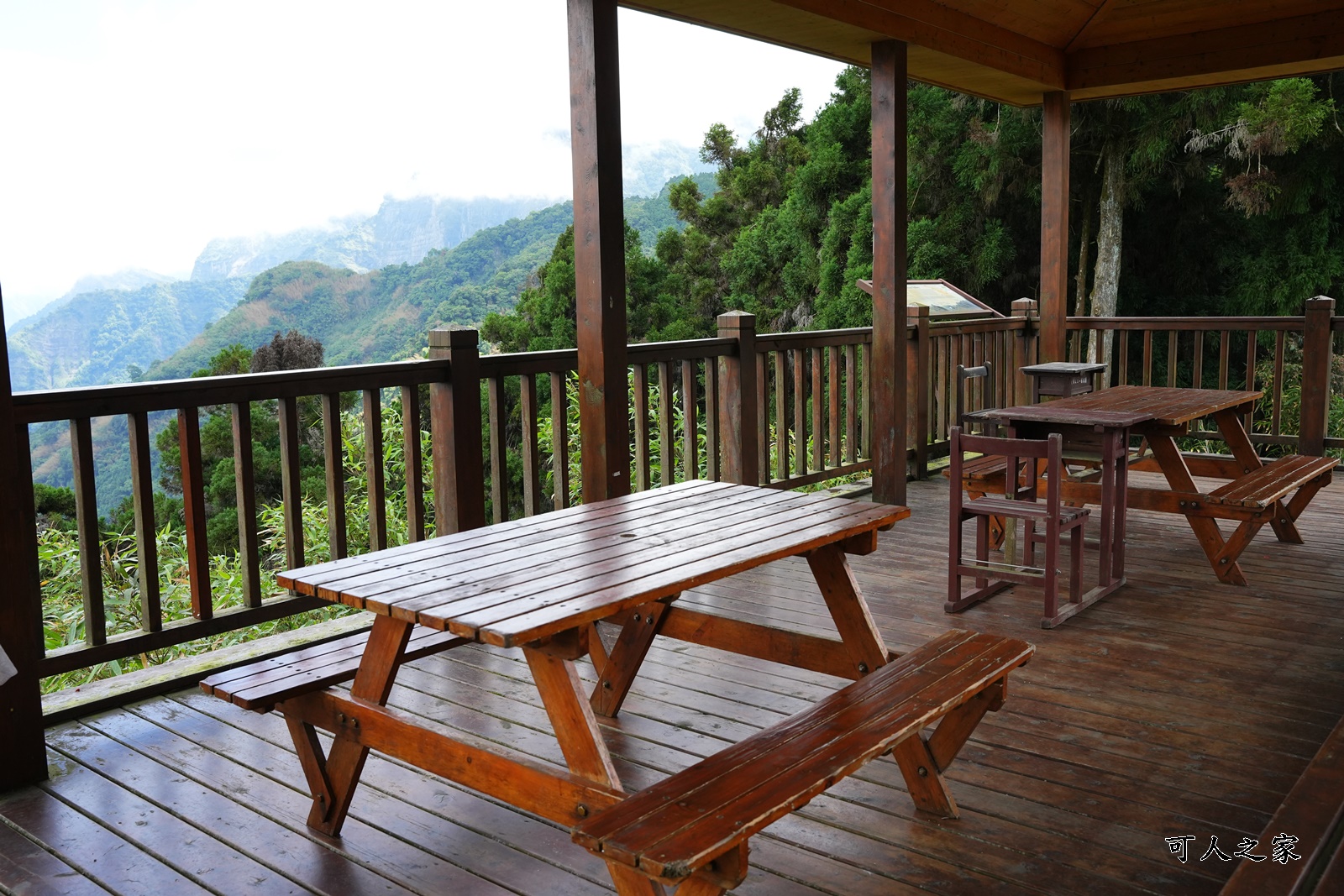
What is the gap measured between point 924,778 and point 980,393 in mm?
5604

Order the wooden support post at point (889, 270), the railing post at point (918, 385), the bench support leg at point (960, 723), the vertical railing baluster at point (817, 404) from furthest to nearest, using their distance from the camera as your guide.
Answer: the railing post at point (918, 385) → the vertical railing baluster at point (817, 404) → the wooden support post at point (889, 270) → the bench support leg at point (960, 723)

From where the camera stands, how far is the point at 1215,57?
257 inches

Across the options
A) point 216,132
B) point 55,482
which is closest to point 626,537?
point 55,482

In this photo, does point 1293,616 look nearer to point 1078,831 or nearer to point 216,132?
point 1078,831

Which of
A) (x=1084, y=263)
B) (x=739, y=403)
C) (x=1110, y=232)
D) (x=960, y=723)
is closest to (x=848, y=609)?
(x=960, y=723)

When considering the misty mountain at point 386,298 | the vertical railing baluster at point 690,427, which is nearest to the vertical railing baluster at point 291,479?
the vertical railing baluster at point 690,427

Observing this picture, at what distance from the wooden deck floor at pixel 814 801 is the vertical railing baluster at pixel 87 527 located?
0.31 m

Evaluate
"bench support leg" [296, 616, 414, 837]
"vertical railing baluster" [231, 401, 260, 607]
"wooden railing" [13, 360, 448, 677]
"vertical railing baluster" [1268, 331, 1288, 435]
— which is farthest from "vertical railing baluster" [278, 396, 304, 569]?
"vertical railing baluster" [1268, 331, 1288, 435]

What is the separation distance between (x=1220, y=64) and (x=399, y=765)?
6325 mm

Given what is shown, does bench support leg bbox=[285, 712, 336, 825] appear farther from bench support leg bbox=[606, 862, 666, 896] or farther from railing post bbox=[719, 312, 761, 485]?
railing post bbox=[719, 312, 761, 485]

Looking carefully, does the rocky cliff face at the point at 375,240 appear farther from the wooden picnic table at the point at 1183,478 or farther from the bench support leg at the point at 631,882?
the bench support leg at the point at 631,882

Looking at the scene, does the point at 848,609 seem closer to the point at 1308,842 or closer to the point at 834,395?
the point at 1308,842

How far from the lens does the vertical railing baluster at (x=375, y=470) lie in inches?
→ 149

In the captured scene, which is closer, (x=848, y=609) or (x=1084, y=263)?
(x=848, y=609)
